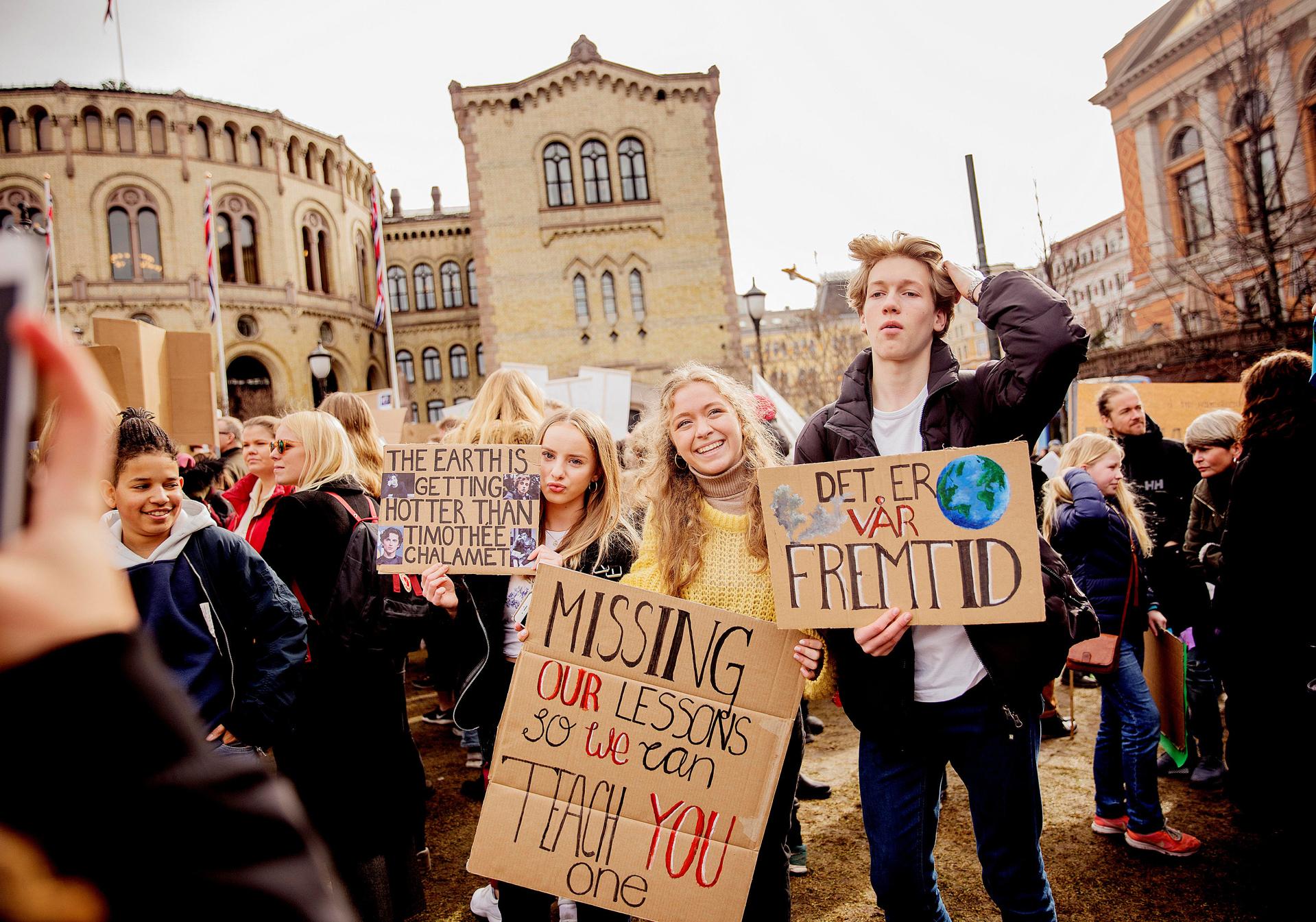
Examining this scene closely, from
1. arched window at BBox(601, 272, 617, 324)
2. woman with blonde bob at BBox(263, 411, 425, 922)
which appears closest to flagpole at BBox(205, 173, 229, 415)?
arched window at BBox(601, 272, 617, 324)

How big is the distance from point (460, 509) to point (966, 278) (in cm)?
209

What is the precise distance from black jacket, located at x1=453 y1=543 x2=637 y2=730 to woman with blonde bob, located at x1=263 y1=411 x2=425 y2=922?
455mm

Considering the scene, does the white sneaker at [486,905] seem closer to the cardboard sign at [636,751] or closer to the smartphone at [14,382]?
the cardboard sign at [636,751]

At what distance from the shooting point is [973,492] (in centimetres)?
223

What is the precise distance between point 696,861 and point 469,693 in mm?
1166

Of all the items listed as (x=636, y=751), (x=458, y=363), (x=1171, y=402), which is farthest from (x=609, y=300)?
(x=636, y=751)

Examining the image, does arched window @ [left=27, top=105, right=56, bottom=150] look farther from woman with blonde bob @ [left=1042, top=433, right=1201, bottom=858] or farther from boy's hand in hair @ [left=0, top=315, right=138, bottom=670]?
boy's hand in hair @ [left=0, top=315, right=138, bottom=670]

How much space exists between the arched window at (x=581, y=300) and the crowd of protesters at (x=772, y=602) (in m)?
22.4

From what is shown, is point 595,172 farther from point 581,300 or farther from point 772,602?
point 772,602

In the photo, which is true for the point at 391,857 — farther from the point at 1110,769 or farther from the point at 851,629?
the point at 1110,769

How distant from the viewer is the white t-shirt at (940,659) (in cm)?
233

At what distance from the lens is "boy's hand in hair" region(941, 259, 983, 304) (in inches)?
98.5

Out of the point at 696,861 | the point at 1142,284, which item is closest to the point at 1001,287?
the point at 696,861

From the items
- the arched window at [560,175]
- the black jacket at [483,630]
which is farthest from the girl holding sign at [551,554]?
the arched window at [560,175]
